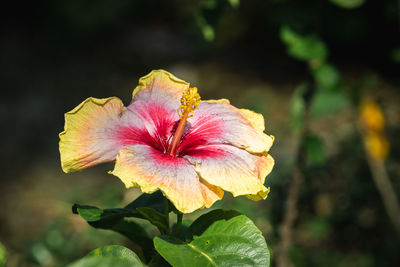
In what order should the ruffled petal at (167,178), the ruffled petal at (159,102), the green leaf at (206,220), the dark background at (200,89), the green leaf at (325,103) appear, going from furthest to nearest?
the dark background at (200,89) → the green leaf at (325,103) → the ruffled petal at (159,102) → the green leaf at (206,220) → the ruffled petal at (167,178)

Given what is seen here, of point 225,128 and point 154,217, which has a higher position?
point 225,128

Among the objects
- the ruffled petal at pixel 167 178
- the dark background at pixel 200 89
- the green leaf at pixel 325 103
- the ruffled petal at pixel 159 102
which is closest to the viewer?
the ruffled petal at pixel 167 178

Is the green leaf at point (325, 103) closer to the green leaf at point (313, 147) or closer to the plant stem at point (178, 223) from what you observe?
the green leaf at point (313, 147)

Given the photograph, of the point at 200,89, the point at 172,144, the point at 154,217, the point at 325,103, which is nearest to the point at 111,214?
the point at 154,217

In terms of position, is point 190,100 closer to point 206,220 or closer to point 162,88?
point 162,88

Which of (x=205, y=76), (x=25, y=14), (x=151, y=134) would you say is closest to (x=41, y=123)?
(x=205, y=76)

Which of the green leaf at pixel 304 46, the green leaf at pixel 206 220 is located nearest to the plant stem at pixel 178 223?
the green leaf at pixel 206 220

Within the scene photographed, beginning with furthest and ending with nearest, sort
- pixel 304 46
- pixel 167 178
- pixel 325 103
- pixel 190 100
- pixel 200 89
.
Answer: pixel 200 89
pixel 325 103
pixel 304 46
pixel 190 100
pixel 167 178
